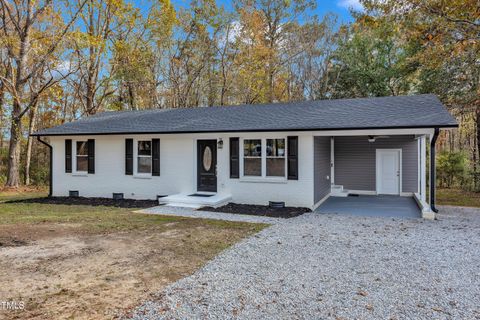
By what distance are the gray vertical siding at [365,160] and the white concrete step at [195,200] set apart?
5584mm

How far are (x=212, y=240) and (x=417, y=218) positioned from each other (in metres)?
5.66

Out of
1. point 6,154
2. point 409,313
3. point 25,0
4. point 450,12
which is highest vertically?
point 25,0

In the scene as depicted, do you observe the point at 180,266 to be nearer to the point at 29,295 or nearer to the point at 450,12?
the point at 29,295

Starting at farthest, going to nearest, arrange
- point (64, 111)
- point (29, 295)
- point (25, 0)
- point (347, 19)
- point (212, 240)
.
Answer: point (347, 19)
point (64, 111)
point (25, 0)
point (212, 240)
point (29, 295)

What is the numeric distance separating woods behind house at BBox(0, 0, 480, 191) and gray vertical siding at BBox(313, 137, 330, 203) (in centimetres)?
479

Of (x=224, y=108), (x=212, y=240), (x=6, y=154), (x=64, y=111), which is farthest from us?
(x=64, y=111)

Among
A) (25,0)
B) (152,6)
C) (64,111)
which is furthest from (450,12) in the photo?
(64,111)

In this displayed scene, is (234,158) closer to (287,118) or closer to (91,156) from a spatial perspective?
(287,118)

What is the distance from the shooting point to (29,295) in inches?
148

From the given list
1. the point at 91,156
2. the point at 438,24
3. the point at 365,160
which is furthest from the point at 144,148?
the point at 438,24

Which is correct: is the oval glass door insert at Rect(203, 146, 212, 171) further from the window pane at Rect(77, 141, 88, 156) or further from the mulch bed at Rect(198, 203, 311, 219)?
the window pane at Rect(77, 141, 88, 156)

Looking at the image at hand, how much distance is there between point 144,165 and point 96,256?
7.10 metres

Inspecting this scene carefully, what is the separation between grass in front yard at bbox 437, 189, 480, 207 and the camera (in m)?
11.9

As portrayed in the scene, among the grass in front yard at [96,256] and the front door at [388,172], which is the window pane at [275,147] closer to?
the grass in front yard at [96,256]
